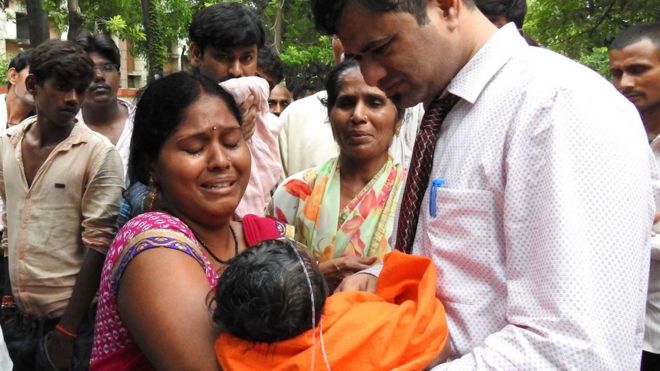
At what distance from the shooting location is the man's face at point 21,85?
17.5ft

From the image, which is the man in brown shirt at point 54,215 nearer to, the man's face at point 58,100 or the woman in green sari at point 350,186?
the man's face at point 58,100

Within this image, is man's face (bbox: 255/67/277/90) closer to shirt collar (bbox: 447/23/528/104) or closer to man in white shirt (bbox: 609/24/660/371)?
man in white shirt (bbox: 609/24/660/371)

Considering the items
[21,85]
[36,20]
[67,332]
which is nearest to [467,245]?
[67,332]

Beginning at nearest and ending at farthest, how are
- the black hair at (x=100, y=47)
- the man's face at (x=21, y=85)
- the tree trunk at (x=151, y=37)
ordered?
the black hair at (x=100, y=47)
the man's face at (x=21, y=85)
the tree trunk at (x=151, y=37)

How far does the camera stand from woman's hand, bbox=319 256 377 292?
2.73m

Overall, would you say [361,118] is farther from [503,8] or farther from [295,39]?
[295,39]

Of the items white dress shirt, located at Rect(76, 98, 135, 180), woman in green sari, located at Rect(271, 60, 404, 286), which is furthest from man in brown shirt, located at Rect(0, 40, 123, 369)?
woman in green sari, located at Rect(271, 60, 404, 286)

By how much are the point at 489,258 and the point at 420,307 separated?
17 centimetres

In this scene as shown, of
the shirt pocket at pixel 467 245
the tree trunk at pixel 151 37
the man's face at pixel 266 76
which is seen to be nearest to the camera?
the shirt pocket at pixel 467 245

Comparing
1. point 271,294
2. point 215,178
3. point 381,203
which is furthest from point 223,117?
point 381,203

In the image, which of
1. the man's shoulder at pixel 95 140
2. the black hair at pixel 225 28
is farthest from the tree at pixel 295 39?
the man's shoulder at pixel 95 140

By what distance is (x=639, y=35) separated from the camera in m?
3.72

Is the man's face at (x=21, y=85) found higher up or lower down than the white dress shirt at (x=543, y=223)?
lower down

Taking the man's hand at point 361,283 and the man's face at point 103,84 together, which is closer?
the man's hand at point 361,283
